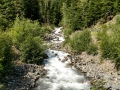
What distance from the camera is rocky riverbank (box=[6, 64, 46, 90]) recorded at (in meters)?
29.0

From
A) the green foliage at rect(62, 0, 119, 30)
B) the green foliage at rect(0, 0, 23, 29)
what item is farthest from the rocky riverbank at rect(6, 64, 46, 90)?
the green foliage at rect(0, 0, 23, 29)

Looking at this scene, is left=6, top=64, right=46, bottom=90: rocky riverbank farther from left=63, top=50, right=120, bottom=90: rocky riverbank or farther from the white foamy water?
left=63, top=50, right=120, bottom=90: rocky riverbank

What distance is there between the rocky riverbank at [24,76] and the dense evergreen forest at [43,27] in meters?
1.24

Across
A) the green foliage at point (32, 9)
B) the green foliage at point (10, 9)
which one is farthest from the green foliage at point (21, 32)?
the green foliage at point (32, 9)

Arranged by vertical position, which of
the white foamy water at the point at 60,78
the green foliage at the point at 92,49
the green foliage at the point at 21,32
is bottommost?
the white foamy water at the point at 60,78

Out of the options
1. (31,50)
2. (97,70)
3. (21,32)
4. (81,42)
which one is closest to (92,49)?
(81,42)

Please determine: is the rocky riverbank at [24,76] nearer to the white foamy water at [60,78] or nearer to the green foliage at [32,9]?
the white foamy water at [60,78]

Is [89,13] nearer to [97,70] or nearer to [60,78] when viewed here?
[97,70]

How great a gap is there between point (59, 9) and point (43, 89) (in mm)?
47578

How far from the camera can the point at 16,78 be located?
101 ft

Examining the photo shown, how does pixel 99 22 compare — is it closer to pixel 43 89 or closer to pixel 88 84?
pixel 88 84

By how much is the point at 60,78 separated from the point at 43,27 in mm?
26087

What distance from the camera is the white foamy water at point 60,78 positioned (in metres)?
30.2

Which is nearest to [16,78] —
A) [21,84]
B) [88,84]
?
[21,84]
